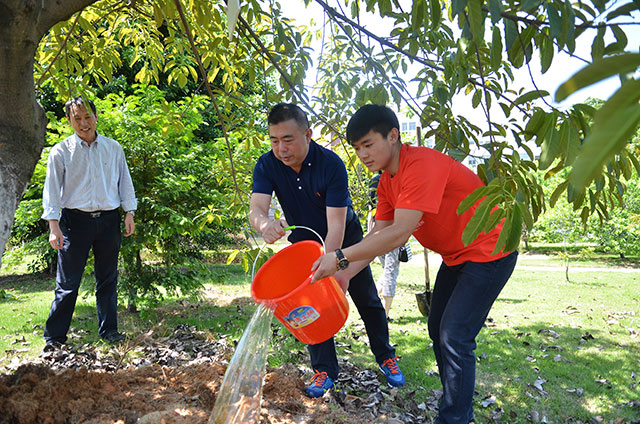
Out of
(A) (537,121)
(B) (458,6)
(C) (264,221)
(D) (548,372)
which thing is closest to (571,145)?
(A) (537,121)

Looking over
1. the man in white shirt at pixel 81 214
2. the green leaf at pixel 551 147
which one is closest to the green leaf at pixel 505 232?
the green leaf at pixel 551 147

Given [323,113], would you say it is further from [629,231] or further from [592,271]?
[629,231]

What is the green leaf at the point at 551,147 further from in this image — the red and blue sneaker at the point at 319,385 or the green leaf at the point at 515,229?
the red and blue sneaker at the point at 319,385

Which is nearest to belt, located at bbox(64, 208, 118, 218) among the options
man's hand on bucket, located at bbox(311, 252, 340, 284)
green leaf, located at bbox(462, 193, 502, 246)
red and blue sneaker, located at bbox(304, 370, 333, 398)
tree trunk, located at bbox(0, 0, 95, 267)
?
tree trunk, located at bbox(0, 0, 95, 267)

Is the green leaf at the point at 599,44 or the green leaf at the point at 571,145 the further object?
the green leaf at the point at 599,44

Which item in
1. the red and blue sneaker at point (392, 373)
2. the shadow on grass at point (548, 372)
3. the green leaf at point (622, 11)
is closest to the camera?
the green leaf at point (622, 11)

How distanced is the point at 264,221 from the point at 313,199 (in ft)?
1.34

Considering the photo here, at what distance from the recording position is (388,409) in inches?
112

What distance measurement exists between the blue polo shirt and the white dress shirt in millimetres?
1624

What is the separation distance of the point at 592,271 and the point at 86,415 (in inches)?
527

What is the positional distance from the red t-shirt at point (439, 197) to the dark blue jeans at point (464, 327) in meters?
0.08

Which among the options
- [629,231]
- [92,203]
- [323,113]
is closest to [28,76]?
[92,203]

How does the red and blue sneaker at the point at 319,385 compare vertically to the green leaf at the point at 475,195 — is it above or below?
below

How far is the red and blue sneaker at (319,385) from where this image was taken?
9.30ft
